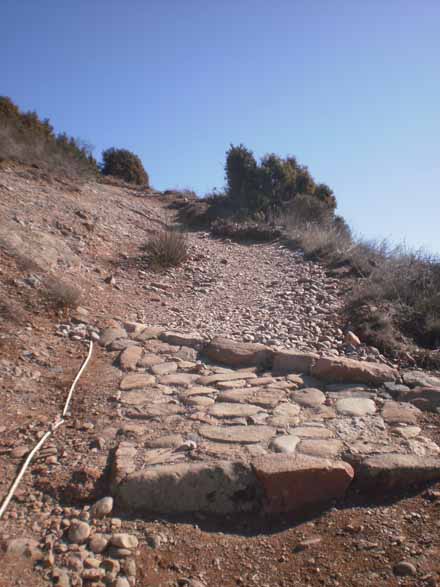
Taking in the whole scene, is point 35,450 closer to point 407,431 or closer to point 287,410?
point 287,410

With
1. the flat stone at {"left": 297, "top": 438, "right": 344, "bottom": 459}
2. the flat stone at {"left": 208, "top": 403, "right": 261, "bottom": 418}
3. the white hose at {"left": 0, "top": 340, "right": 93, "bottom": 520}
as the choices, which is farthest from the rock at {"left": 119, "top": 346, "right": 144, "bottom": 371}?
the flat stone at {"left": 297, "top": 438, "right": 344, "bottom": 459}

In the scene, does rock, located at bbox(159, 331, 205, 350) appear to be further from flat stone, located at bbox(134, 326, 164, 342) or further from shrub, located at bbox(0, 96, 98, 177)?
shrub, located at bbox(0, 96, 98, 177)

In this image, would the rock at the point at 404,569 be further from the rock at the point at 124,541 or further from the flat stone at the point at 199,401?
the flat stone at the point at 199,401

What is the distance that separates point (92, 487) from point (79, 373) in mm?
1318

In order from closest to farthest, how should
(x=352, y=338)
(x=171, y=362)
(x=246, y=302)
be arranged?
(x=171, y=362), (x=352, y=338), (x=246, y=302)

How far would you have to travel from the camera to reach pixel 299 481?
2377mm

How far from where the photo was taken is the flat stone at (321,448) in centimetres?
258

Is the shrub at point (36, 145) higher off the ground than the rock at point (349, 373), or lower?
higher

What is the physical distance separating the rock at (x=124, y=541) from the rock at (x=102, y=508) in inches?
6.1

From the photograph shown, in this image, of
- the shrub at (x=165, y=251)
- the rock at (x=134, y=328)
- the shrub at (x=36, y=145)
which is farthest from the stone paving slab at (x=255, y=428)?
the shrub at (x=36, y=145)

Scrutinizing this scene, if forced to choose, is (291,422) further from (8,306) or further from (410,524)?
(8,306)

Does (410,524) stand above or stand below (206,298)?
below

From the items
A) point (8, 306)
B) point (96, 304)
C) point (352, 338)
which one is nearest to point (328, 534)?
point (352, 338)

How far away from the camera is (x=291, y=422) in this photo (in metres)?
3.00
